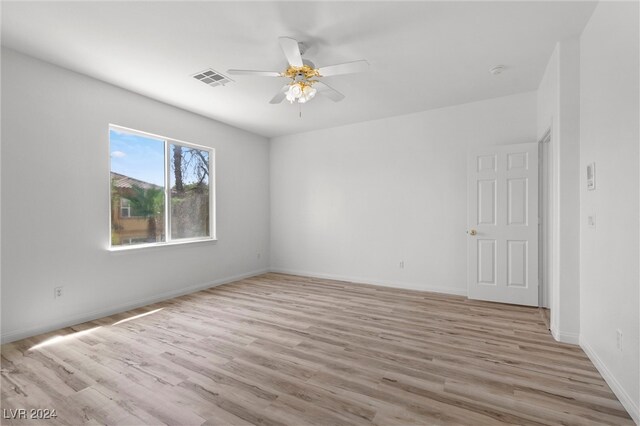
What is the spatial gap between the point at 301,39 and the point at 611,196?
272 cm

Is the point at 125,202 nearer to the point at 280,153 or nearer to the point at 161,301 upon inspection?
the point at 161,301

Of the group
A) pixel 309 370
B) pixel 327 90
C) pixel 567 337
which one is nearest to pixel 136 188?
pixel 327 90

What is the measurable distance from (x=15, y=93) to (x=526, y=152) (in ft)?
18.9

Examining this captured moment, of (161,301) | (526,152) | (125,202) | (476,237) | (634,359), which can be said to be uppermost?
(526,152)

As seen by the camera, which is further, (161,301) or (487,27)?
(161,301)

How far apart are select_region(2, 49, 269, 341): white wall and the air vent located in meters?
1.13

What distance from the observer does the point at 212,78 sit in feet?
11.2

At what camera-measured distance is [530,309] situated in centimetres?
370

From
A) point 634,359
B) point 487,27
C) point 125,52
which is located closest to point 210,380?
point 634,359

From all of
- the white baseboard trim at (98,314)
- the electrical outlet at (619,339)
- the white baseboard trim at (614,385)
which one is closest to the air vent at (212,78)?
the white baseboard trim at (98,314)

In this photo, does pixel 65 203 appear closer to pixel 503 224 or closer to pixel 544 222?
pixel 503 224

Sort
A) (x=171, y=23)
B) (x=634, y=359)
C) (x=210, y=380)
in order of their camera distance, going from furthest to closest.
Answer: (x=171, y=23) → (x=210, y=380) → (x=634, y=359)

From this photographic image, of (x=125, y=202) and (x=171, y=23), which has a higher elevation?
(x=171, y=23)

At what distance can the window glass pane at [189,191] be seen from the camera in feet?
14.9
